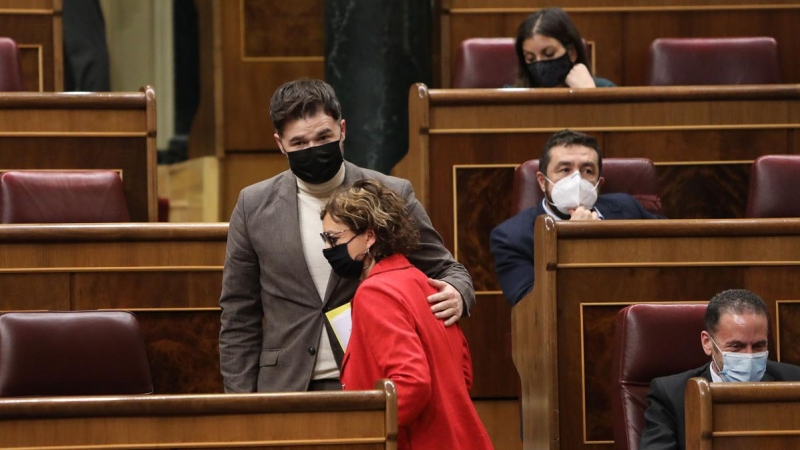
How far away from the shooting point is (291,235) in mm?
1116

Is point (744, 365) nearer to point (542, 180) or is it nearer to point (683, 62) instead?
point (542, 180)

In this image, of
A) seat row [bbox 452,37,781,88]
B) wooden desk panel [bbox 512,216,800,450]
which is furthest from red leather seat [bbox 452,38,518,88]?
wooden desk panel [bbox 512,216,800,450]

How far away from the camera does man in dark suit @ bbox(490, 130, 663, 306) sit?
4.88 feet

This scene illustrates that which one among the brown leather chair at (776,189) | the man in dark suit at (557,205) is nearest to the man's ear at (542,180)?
the man in dark suit at (557,205)

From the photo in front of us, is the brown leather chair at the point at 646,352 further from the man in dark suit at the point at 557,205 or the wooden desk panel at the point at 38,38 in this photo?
the wooden desk panel at the point at 38,38

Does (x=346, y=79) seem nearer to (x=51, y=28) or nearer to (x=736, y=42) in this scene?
(x=51, y=28)

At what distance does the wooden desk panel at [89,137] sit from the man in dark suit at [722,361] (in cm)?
78

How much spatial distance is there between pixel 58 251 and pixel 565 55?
76 centimetres

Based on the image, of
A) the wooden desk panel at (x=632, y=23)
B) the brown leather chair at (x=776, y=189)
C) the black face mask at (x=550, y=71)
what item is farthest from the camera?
the wooden desk panel at (x=632, y=23)

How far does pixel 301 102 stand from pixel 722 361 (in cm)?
43

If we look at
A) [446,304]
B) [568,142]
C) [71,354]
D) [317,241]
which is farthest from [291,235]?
[568,142]

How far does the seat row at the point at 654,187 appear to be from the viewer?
5.21ft

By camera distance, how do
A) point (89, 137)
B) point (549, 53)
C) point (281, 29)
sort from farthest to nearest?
point (281, 29), point (549, 53), point (89, 137)

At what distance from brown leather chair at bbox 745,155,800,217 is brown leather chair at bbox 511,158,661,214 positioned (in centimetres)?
12
